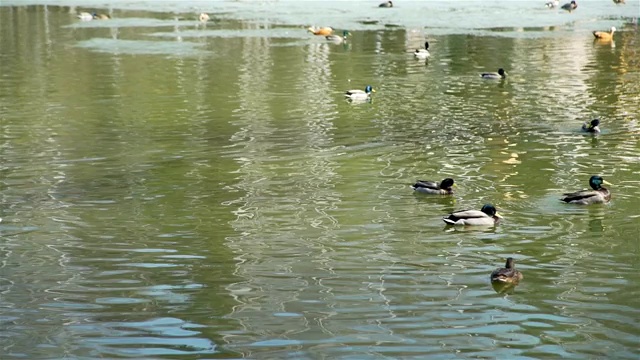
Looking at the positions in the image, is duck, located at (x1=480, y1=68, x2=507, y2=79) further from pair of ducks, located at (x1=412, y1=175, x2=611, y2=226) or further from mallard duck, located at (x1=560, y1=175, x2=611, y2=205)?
mallard duck, located at (x1=560, y1=175, x2=611, y2=205)

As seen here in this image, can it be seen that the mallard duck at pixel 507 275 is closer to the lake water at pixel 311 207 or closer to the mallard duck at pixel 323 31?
the lake water at pixel 311 207

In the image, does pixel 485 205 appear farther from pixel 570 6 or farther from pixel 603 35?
pixel 570 6

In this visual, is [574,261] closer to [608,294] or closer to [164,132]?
[608,294]

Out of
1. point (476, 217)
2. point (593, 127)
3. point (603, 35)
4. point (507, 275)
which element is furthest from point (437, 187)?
point (603, 35)

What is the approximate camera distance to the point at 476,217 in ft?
63.6

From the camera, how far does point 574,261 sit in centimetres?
1734

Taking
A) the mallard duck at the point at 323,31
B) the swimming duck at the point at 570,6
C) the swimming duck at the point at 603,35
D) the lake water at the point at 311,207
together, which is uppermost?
the swimming duck at the point at 570,6

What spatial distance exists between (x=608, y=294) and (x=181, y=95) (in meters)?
22.9

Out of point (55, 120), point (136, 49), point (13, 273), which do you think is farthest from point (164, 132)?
point (136, 49)

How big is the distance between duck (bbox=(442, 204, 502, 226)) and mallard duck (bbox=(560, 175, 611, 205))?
2024 mm

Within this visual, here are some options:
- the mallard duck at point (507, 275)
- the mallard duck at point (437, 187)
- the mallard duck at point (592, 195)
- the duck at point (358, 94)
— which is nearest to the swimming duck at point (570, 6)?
the duck at point (358, 94)

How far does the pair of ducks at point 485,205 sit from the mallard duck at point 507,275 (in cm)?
327

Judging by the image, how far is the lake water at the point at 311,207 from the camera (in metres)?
14.3

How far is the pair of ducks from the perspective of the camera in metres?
19.4
